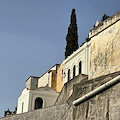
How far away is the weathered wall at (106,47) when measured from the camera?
52.1 feet

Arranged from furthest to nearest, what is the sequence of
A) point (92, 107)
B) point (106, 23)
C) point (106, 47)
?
point (106, 23)
point (106, 47)
point (92, 107)

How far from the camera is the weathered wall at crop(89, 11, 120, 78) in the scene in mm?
15875

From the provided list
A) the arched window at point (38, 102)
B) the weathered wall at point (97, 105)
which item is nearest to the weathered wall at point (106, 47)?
the weathered wall at point (97, 105)

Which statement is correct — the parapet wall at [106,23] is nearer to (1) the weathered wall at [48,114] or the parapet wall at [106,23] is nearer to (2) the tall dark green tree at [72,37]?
(1) the weathered wall at [48,114]

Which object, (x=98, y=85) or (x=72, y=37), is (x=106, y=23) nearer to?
(x=98, y=85)

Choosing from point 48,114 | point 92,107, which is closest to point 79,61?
point 48,114

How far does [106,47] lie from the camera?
16766 mm

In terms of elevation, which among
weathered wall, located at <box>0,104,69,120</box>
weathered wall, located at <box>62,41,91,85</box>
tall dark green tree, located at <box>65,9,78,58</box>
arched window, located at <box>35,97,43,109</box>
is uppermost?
tall dark green tree, located at <box>65,9,78,58</box>

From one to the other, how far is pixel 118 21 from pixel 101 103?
5.29 meters

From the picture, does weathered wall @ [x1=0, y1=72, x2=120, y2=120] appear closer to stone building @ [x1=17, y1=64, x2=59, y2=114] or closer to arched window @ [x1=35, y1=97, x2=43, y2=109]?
stone building @ [x1=17, y1=64, x2=59, y2=114]

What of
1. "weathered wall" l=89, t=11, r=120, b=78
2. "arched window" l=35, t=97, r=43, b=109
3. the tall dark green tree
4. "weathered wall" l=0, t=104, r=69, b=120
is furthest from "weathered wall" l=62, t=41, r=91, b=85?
"weathered wall" l=0, t=104, r=69, b=120

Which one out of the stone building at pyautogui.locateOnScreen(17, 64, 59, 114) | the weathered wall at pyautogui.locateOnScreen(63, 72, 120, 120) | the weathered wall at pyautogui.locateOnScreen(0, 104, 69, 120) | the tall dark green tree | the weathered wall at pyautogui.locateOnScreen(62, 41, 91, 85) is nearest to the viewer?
the weathered wall at pyautogui.locateOnScreen(63, 72, 120, 120)

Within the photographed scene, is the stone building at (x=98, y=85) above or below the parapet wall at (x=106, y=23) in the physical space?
below

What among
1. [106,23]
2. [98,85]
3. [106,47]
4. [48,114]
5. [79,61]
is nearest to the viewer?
[98,85]
